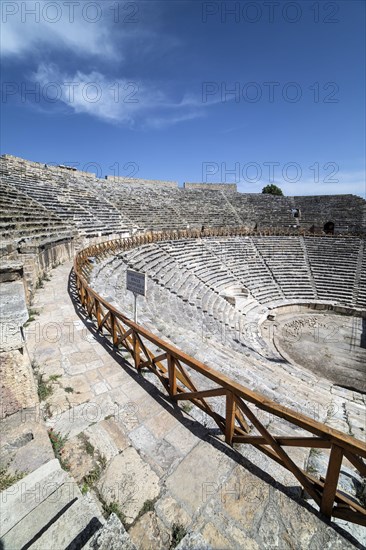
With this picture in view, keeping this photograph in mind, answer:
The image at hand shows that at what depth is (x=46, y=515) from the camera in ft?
5.80

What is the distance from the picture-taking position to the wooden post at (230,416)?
2.55 metres

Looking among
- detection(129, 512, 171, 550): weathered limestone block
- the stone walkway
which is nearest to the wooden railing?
the stone walkway

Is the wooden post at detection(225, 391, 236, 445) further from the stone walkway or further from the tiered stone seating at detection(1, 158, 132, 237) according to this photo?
the tiered stone seating at detection(1, 158, 132, 237)

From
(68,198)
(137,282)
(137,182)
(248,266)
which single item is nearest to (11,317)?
(137,282)

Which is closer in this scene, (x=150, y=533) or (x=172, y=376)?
(x=150, y=533)

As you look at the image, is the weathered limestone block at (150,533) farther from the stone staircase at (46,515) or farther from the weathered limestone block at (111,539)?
the weathered limestone block at (111,539)

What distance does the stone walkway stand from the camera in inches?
74.0

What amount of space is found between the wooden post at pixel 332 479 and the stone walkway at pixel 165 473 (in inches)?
5.6

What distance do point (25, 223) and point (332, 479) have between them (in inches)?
490

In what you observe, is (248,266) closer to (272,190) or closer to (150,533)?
(150,533)

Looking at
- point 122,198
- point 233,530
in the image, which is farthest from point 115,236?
point 233,530

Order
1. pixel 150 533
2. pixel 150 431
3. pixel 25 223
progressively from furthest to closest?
1. pixel 25 223
2. pixel 150 431
3. pixel 150 533

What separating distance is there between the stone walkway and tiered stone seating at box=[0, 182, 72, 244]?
660cm

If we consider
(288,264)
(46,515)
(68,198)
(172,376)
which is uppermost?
(68,198)
